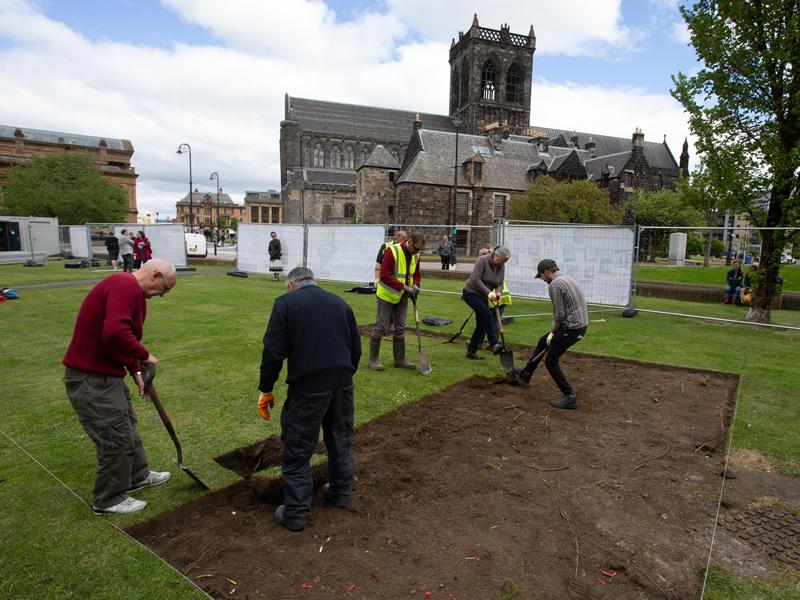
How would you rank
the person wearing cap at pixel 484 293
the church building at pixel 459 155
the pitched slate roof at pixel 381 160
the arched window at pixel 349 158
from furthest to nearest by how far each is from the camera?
the arched window at pixel 349 158
the pitched slate roof at pixel 381 160
the church building at pixel 459 155
the person wearing cap at pixel 484 293

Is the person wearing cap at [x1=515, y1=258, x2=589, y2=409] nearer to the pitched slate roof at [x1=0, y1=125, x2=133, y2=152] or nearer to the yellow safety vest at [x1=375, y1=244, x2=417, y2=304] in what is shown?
the yellow safety vest at [x1=375, y1=244, x2=417, y2=304]

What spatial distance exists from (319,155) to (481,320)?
64.0 metres

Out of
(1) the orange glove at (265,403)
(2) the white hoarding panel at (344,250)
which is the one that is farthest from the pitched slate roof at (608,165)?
(1) the orange glove at (265,403)

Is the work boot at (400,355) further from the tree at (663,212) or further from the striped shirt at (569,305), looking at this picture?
the tree at (663,212)

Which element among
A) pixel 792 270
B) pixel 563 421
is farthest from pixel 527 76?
pixel 563 421

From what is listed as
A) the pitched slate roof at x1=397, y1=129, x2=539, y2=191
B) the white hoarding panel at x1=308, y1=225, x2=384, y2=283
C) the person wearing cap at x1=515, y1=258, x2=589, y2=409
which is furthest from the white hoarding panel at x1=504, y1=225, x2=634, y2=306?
the pitched slate roof at x1=397, y1=129, x2=539, y2=191

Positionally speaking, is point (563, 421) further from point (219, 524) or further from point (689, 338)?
point (689, 338)

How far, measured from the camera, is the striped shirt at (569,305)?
5879mm

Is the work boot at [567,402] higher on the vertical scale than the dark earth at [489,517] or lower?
higher

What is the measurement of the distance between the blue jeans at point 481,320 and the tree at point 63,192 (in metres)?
48.4

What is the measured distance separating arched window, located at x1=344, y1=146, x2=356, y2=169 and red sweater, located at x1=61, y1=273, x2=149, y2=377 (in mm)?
67947

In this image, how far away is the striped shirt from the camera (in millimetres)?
5879

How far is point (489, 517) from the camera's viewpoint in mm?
3648

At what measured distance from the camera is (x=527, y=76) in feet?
214
